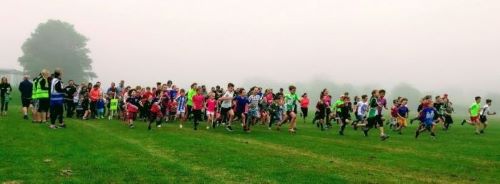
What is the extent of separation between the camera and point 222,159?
14.3 meters

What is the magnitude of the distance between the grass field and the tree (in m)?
90.2

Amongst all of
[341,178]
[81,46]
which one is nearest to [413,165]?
[341,178]

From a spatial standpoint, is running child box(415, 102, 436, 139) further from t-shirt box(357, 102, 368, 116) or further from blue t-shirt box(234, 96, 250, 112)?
blue t-shirt box(234, 96, 250, 112)

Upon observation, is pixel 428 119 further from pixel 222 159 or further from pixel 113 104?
pixel 113 104

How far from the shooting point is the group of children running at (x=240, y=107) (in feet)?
80.6

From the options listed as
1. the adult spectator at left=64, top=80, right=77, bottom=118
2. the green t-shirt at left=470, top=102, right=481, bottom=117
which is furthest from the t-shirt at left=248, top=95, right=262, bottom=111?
the green t-shirt at left=470, top=102, right=481, bottom=117

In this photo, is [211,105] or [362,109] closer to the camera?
[211,105]

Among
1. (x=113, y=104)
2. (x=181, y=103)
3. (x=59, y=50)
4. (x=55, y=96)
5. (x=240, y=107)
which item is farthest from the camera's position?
(x=59, y=50)

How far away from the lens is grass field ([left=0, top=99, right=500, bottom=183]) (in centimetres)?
1161

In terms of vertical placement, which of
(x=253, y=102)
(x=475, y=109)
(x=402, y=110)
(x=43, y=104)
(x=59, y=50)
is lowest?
(x=43, y=104)

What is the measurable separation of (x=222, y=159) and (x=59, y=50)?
340 feet

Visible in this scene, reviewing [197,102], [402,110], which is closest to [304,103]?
[402,110]

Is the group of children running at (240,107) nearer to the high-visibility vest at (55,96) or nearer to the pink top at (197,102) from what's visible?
the pink top at (197,102)

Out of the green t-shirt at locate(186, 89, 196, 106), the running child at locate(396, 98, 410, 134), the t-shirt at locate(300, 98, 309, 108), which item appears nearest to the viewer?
the green t-shirt at locate(186, 89, 196, 106)
